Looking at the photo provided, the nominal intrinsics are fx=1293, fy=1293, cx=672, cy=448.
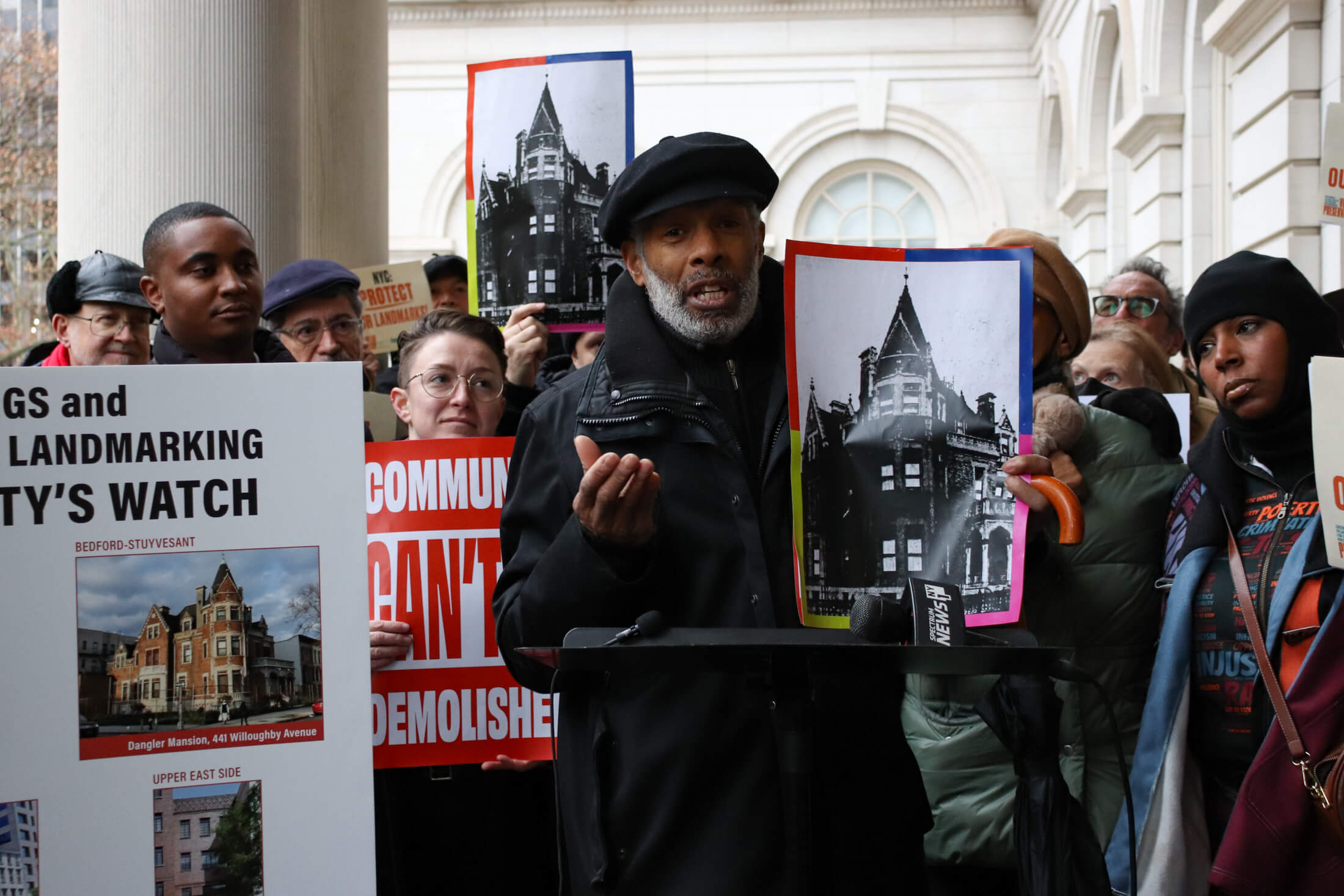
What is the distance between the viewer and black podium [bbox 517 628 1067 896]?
1.58m

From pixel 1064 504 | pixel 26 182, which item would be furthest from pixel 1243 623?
pixel 26 182

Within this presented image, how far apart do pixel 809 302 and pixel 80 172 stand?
4.08 m

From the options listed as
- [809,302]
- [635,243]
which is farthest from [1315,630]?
[635,243]

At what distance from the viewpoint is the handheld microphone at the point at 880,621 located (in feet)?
5.42

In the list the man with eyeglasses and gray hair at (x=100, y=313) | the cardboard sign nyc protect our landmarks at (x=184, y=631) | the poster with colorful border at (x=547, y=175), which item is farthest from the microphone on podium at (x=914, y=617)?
the man with eyeglasses and gray hair at (x=100, y=313)

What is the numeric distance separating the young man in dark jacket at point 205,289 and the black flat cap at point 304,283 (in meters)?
0.68

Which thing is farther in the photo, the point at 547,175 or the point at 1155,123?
the point at 1155,123

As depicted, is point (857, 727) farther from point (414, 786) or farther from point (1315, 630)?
point (414, 786)

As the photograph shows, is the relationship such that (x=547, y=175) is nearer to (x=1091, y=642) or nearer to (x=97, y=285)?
(x=97, y=285)

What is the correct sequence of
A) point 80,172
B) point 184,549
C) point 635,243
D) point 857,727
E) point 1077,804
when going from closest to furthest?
point 1077,804, point 184,549, point 857,727, point 635,243, point 80,172

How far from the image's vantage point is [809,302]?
6.91 feet

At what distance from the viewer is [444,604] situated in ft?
10.4

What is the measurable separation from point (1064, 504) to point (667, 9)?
18.8m
